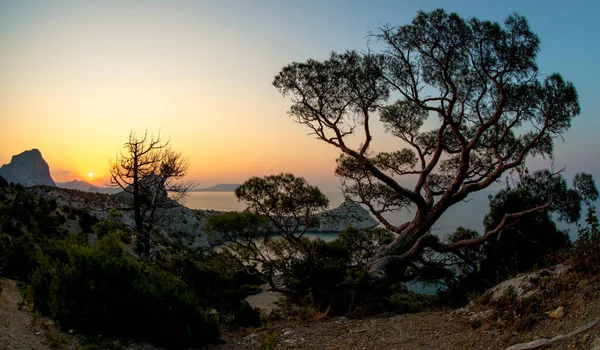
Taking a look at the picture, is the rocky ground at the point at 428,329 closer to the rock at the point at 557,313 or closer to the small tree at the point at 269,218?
the rock at the point at 557,313

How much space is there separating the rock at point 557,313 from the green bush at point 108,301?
5.59m

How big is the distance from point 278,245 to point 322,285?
2.56 metres

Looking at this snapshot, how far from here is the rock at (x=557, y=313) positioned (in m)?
5.40

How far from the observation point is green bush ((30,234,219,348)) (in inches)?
225

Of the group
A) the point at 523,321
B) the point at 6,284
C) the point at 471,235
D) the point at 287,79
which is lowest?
the point at 6,284

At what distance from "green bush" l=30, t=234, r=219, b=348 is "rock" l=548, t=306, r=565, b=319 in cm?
559

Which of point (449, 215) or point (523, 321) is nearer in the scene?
point (523, 321)

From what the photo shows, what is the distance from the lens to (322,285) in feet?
37.8

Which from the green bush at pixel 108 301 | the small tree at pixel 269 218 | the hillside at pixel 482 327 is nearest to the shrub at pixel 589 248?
the hillside at pixel 482 327

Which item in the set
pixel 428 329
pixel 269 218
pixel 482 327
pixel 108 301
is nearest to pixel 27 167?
pixel 269 218

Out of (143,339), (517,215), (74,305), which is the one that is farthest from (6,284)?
(517,215)

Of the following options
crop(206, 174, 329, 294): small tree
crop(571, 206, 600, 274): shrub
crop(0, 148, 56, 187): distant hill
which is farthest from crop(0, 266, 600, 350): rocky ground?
crop(0, 148, 56, 187): distant hill

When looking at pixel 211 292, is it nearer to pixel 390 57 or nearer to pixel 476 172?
pixel 390 57

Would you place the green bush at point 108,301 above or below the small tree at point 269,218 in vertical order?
below
